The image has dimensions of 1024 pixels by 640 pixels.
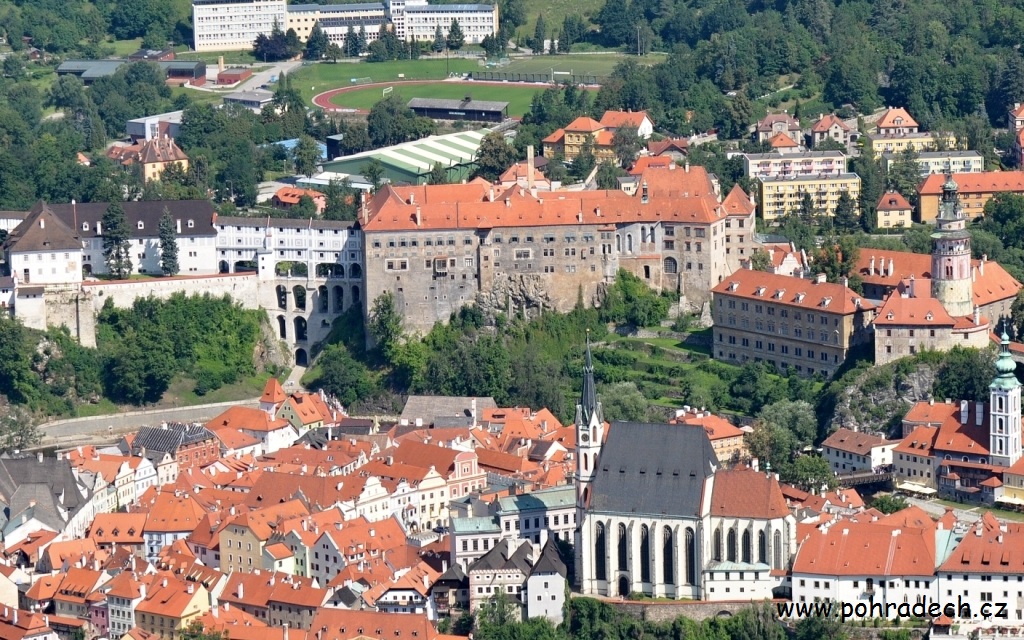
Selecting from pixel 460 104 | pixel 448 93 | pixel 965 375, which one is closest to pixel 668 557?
pixel 965 375

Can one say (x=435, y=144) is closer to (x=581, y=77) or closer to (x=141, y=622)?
(x=581, y=77)

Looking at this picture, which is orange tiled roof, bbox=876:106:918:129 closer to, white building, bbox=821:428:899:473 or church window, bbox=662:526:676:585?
white building, bbox=821:428:899:473

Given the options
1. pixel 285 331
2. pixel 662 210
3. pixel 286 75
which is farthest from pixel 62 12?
pixel 662 210

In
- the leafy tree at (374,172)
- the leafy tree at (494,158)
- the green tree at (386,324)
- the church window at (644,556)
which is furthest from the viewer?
the leafy tree at (374,172)

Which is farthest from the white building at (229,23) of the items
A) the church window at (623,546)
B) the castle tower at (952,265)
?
the church window at (623,546)

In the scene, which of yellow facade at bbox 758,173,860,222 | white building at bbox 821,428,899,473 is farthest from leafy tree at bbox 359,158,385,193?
white building at bbox 821,428,899,473

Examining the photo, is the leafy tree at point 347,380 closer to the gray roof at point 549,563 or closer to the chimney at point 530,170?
the chimney at point 530,170

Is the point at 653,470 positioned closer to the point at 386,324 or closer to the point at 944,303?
the point at 944,303
